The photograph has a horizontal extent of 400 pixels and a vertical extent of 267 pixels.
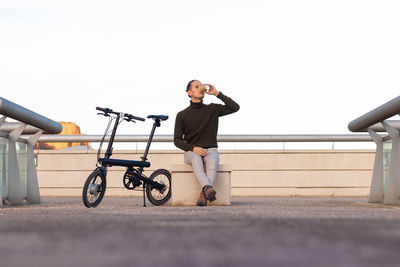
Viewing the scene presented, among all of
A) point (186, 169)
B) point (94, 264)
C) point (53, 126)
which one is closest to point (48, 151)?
point (53, 126)

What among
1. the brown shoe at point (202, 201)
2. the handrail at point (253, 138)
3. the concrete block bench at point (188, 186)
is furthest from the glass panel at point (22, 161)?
the brown shoe at point (202, 201)

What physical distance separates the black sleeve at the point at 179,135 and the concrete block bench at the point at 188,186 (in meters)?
0.26

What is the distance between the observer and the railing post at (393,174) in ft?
24.6

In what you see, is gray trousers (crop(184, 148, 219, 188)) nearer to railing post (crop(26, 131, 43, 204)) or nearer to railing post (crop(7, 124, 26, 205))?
railing post (crop(7, 124, 26, 205))

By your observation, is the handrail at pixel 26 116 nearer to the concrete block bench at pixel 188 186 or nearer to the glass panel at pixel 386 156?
the concrete block bench at pixel 188 186

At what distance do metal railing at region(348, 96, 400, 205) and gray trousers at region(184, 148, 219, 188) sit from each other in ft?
6.38

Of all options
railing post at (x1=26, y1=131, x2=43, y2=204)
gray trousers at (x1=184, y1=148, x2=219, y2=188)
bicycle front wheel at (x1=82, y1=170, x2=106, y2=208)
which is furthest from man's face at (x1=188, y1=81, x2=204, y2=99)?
railing post at (x1=26, y1=131, x2=43, y2=204)

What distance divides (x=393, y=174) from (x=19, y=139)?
4.77 m

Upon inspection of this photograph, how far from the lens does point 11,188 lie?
825cm

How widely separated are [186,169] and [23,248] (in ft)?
16.6

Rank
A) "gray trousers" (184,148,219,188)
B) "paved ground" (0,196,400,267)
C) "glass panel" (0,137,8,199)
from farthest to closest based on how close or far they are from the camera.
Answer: "glass panel" (0,137,8,199)
"gray trousers" (184,148,219,188)
"paved ground" (0,196,400,267)

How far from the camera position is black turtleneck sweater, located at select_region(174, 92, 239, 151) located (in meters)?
7.24

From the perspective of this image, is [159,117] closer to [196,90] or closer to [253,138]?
[196,90]

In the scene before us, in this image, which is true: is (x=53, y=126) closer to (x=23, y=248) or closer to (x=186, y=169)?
(x=186, y=169)
